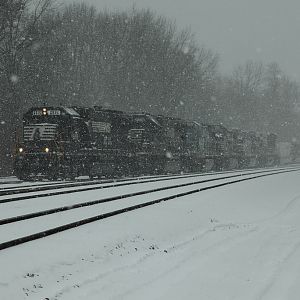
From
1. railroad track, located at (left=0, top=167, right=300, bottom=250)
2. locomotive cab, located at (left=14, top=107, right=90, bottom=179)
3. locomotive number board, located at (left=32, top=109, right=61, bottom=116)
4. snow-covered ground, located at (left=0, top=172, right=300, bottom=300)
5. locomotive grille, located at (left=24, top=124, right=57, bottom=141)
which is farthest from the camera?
locomotive number board, located at (left=32, top=109, right=61, bottom=116)

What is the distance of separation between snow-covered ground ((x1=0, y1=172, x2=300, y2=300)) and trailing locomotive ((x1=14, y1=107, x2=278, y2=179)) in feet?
36.0

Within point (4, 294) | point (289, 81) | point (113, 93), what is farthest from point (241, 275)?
point (289, 81)

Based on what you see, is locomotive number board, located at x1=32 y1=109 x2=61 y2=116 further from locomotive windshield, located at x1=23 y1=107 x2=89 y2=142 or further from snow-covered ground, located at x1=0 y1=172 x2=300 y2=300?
snow-covered ground, located at x1=0 y1=172 x2=300 y2=300

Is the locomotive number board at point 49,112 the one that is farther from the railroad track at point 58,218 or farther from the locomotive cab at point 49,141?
A: the railroad track at point 58,218

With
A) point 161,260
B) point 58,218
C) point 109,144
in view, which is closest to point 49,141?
point 109,144

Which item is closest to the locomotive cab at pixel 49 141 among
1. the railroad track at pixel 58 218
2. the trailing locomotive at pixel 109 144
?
the trailing locomotive at pixel 109 144

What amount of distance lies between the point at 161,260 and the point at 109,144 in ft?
59.0

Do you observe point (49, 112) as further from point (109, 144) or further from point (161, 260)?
point (161, 260)

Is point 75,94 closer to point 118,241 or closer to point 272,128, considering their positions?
point 118,241

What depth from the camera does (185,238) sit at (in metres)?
8.41

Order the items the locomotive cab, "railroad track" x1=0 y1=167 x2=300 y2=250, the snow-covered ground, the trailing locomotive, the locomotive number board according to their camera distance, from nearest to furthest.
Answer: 1. the snow-covered ground
2. "railroad track" x1=0 y1=167 x2=300 y2=250
3. the locomotive cab
4. the trailing locomotive
5. the locomotive number board

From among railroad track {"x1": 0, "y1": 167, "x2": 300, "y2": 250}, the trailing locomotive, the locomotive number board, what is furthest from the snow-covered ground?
the locomotive number board

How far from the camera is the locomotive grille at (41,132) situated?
2124 centimetres

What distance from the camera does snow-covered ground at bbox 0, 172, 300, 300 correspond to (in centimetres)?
524
